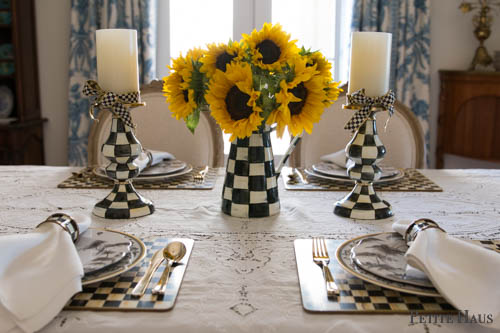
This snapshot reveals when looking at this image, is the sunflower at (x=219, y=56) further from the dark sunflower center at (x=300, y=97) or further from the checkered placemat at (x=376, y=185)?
the checkered placemat at (x=376, y=185)

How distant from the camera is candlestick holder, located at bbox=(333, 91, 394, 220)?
1.12 metres

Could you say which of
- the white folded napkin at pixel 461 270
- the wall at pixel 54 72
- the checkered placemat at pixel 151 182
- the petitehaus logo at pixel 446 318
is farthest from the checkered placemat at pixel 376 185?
the wall at pixel 54 72

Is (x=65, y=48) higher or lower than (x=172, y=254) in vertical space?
higher

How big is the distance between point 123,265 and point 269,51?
0.47 metres

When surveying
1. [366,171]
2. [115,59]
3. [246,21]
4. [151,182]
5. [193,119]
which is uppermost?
[246,21]

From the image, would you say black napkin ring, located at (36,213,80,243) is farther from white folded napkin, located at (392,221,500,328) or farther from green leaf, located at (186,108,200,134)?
white folded napkin, located at (392,221,500,328)

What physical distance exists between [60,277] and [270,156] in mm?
538

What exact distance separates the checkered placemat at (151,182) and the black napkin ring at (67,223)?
0.50 meters

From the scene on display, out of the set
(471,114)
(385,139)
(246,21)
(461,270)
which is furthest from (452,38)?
(461,270)

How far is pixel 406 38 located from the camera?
3031 mm

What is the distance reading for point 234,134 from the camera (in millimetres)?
983

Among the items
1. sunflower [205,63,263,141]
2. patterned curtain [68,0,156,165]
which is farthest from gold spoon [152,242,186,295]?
patterned curtain [68,0,156,165]

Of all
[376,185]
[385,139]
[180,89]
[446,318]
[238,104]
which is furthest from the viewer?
[385,139]

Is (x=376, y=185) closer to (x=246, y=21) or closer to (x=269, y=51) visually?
(x=269, y=51)
